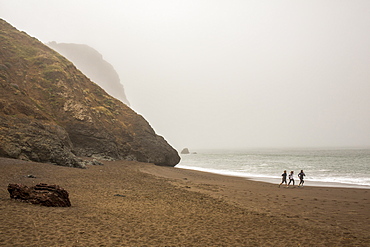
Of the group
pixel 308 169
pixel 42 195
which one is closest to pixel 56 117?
pixel 42 195

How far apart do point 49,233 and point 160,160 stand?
34.3 metres

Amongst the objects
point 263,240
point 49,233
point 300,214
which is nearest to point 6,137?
point 49,233

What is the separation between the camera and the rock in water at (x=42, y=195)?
10.2 m

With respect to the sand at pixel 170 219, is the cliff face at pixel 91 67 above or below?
above

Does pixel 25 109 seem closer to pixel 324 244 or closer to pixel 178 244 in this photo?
pixel 178 244

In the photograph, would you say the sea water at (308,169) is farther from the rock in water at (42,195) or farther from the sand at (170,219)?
the rock in water at (42,195)

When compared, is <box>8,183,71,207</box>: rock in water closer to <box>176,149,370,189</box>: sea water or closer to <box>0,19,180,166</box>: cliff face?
<box>0,19,180,166</box>: cliff face

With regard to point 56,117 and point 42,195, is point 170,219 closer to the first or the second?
point 42,195

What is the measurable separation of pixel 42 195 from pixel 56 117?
2501 cm

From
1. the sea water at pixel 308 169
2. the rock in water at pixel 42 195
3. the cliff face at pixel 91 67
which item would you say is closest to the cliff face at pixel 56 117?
the rock in water at pixel 42 195

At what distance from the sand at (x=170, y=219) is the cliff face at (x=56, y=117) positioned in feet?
22.1

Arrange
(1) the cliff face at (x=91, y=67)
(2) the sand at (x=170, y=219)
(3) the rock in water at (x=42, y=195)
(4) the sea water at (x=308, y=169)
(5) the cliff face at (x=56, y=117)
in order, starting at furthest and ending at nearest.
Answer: (1) the cliff face at (x=91, y=67) < (4) the sea water at (x=308, y=169) < (5) the cliff face at (x=56, y=117) < (3) the rock in water at (x=42, y=195) < (2) the sand at (x=170, y=219)

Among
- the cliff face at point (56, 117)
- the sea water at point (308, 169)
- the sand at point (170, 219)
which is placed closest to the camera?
the sand at point (170, 219)

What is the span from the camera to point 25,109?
26.0 meters
